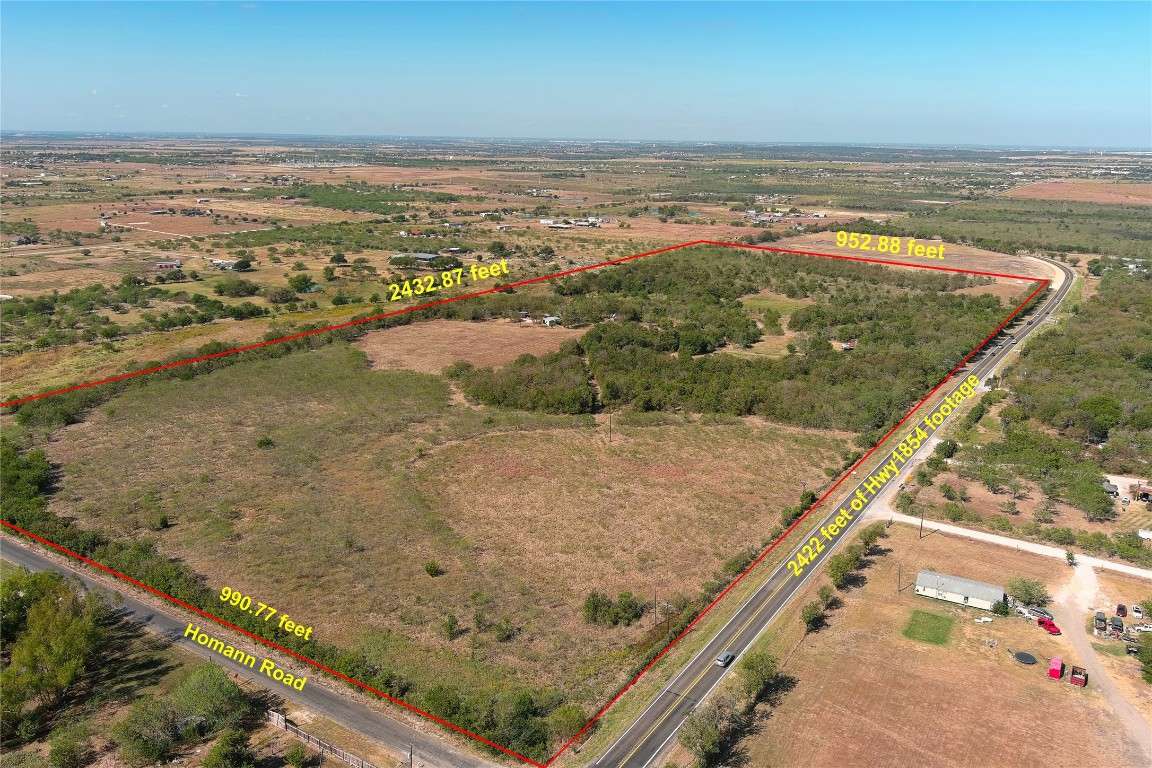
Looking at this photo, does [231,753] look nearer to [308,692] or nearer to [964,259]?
[308,692]

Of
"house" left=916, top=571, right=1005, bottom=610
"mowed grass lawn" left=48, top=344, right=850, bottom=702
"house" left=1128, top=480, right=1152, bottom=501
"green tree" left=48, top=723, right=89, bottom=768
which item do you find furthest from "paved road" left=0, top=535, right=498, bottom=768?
"house" left=1128, top=480, right=1152, bottom=501

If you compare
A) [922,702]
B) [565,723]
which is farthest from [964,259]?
[565,723]

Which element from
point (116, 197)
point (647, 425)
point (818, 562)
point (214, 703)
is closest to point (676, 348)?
point (647, 425)

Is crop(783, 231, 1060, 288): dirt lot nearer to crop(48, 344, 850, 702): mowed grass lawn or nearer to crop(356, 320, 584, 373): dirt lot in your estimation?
crop(356, 320, 584, 373): dirt lot

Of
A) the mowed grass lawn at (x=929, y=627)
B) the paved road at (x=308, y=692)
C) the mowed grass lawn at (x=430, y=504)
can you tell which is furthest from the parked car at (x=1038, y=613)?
the paved road at (x=308, y=692)

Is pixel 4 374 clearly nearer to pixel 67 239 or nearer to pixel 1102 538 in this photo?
pixel 67 239

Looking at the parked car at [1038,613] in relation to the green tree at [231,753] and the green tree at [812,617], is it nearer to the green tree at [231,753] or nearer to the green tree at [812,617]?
the green tree at [812,617]
